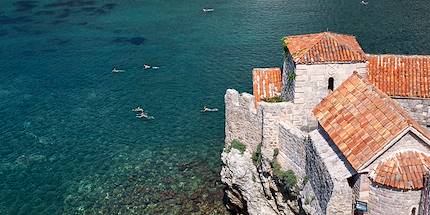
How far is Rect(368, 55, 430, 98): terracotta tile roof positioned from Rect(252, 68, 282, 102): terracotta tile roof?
6.49 meters

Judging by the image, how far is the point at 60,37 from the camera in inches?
3403

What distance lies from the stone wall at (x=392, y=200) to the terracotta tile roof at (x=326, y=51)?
30.6 feet

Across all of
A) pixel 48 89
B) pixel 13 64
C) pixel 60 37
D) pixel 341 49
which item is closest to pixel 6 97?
pixel 48 89

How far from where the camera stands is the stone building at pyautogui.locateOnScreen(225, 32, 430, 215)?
26.7m

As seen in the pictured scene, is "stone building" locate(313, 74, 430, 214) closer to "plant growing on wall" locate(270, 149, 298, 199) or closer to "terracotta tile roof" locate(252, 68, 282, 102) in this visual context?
"plant growing on wall" locate(270, 149, 298, 199)

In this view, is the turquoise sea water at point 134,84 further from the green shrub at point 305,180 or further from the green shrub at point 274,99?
the green shrub at point 305,180

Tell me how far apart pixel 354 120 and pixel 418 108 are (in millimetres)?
7704

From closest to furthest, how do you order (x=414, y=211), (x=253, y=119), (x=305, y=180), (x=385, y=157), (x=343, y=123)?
(x=385, y=157)
(x=414, y=211)
(x=343, y=123)
(x=305, y=180)
(x=253, y=119)

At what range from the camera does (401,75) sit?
35719mm

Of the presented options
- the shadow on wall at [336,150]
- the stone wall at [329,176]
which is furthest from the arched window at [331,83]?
the stone wall at [329,176]

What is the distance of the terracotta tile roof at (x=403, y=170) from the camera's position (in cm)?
2609

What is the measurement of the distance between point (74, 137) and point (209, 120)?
47.1 ft

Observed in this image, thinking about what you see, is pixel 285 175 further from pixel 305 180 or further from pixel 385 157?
pixel 385 157

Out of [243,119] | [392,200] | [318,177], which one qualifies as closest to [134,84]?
[243,119]
